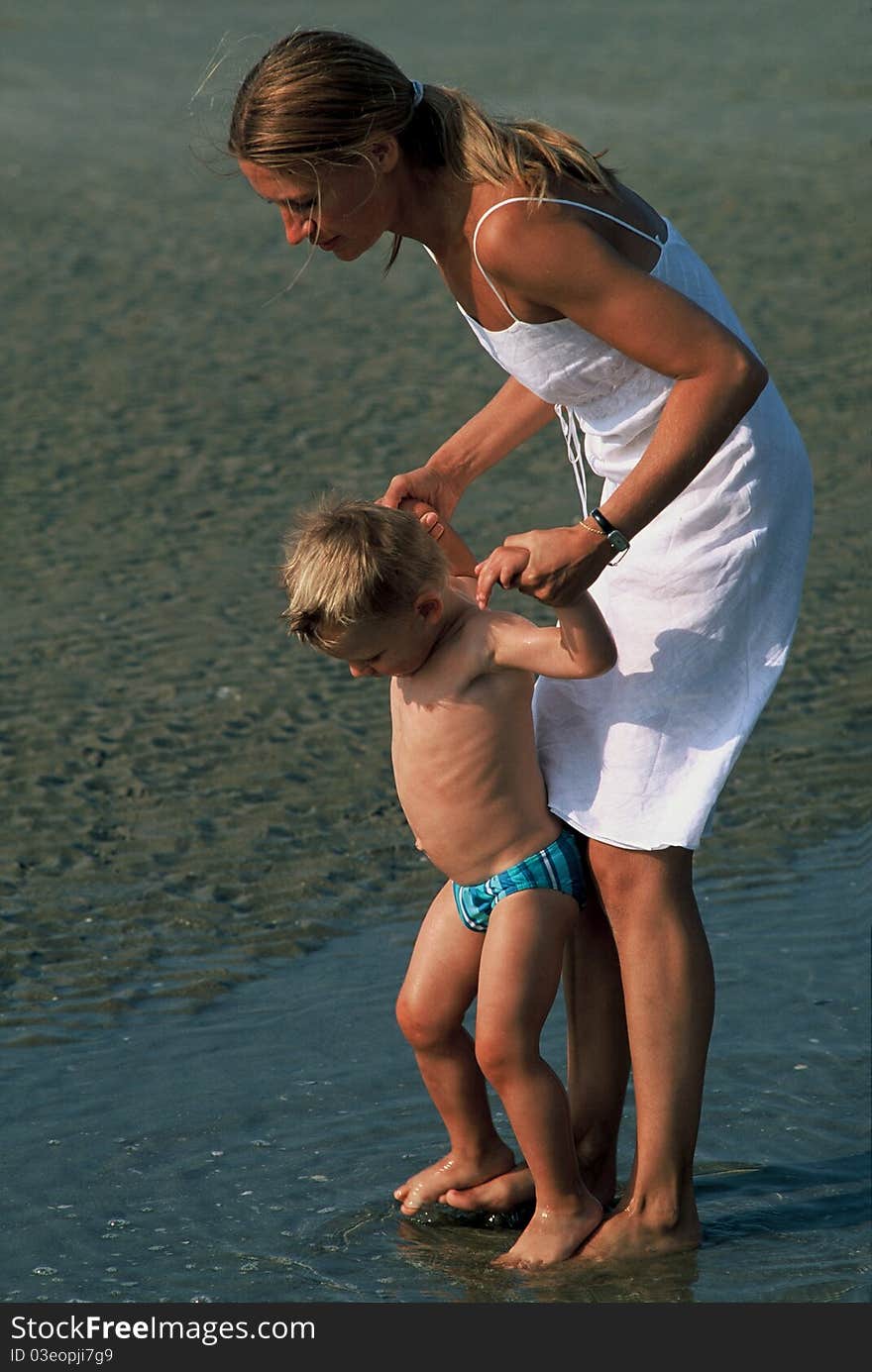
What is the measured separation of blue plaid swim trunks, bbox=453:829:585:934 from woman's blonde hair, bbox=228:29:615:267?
3.12ft

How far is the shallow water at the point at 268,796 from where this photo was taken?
3.28m

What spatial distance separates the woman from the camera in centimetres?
275

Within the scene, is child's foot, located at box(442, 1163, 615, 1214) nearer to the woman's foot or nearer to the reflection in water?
the reflection in water

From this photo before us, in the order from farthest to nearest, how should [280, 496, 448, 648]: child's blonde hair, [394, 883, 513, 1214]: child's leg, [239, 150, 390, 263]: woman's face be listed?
[394, 883, 513, 1214]: child's leg < [280, 496, 448, 648]: child's blonde hair < [239, 150, 390, 263]: woman's face

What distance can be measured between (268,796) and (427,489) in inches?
73.2

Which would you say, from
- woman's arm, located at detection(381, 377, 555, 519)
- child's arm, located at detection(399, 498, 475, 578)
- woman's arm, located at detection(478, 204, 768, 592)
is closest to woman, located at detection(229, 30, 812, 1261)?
woman's arm, located at detection(478, 204, 768, 592)

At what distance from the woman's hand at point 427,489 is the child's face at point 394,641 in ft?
1.00

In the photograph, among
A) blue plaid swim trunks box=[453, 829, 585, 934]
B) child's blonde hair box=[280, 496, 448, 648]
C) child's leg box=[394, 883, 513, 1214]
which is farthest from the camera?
child's leg box=[394, 883, 513, 1214]

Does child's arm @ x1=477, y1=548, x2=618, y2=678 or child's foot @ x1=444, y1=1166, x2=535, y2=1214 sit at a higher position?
child's arm @ x1=477, y1=548, x2=618, y2=678

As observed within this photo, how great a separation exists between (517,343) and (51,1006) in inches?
71.6

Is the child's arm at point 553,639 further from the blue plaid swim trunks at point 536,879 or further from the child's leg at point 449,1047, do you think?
the child's leg at point 449,1047

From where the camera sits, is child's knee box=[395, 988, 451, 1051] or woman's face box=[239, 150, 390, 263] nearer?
woman's face box=[239, 150, 390, 263]

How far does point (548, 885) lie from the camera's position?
3045 mm
